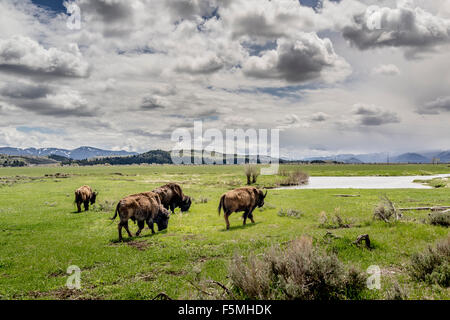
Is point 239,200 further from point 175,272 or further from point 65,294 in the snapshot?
point 65,294

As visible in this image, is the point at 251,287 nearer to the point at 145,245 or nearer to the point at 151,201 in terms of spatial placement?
the point at 145,245

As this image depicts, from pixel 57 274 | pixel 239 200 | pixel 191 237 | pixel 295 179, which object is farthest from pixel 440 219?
pixel 295 179

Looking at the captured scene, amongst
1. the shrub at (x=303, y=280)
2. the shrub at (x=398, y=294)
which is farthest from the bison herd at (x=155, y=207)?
the shrub at (x=398, y=294)

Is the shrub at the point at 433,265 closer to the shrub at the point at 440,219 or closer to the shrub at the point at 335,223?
the shrub at the point at 440,219

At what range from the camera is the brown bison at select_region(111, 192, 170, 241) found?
1478 cm

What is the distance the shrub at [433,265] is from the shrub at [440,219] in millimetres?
6738

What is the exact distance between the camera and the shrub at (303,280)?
19.3 feet

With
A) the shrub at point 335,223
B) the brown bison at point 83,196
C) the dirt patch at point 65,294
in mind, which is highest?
the brown bison at point 83,196

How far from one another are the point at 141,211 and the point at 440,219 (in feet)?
51.7

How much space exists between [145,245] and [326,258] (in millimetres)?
10204

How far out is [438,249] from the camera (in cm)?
752

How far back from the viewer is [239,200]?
17266 mm

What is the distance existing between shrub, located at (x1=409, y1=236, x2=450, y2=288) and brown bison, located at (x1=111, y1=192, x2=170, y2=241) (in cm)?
1291

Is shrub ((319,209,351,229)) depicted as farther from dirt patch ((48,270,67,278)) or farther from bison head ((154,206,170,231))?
dirt patch ((48,270,67,278))
